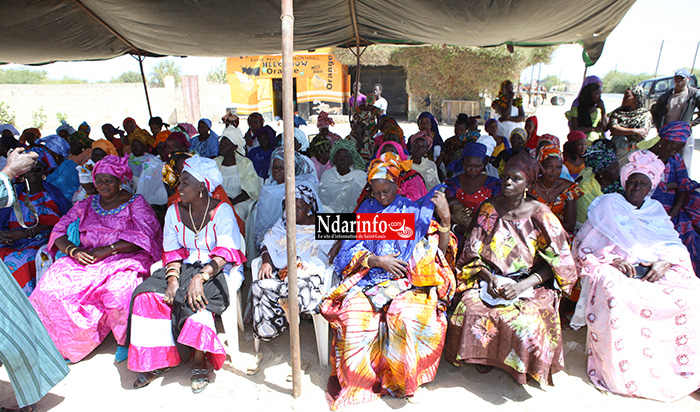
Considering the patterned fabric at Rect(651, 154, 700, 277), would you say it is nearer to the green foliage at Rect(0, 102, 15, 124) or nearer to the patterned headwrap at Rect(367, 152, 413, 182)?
the patterned headwrap at Rect(367, 152, 413, 182)

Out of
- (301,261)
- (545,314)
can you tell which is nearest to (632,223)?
(545,314)

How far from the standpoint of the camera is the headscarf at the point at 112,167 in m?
3.16

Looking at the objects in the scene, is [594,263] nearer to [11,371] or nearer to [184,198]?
[184,198]

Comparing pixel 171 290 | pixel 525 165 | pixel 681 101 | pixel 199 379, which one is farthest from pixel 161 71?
pixel 525 165

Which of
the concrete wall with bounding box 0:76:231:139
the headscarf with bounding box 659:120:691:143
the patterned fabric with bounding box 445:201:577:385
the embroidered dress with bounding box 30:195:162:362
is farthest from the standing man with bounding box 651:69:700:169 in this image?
the concrete wall with bounding box 0:76:231:139

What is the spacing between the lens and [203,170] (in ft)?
10.1

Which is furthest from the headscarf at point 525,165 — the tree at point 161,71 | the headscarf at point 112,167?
the tree at point 161,71

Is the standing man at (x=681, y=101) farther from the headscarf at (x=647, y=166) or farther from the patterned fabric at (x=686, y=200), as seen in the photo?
the headscarf at (x=647, y=166)

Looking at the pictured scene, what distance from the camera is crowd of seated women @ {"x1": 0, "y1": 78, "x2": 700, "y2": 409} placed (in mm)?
2572

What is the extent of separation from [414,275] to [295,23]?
3.66 m

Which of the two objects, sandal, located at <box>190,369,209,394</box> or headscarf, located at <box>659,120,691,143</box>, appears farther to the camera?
headscarf, located at <box>659,120,691,143</box>

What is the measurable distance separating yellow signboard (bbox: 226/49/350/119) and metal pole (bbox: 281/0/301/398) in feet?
63.2

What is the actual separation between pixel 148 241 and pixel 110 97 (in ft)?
66.1

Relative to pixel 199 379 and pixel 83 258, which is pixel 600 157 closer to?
pixel 199 379
